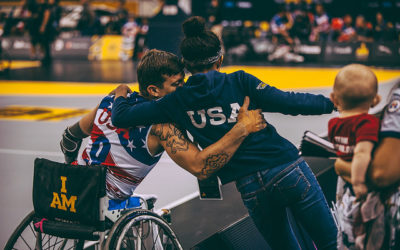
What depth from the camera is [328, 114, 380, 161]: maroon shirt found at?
1956 millimetres

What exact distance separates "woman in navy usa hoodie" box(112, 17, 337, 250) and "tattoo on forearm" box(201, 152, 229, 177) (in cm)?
9

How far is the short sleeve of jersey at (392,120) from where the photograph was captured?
1952 millimetres

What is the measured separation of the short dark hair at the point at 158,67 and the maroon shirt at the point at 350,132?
36.6 inches

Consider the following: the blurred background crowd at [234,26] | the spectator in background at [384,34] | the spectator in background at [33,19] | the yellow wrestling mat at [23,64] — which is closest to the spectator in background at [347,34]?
the blurred background crowd at [234,26]

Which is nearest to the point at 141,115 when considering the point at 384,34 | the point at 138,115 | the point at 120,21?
the point at 138,115

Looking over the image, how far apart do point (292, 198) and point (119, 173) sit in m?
0.97

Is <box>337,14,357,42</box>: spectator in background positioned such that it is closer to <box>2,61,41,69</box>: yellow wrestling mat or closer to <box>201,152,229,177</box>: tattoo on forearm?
<box>2,61,41,69</box>: yellow wrestling mat

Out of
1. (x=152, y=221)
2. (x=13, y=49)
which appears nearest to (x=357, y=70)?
(x=152, y=221)

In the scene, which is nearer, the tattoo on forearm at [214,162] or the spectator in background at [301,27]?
the tattoo on forearm at [214,162]

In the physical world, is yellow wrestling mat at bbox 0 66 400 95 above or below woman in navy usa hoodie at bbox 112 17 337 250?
below

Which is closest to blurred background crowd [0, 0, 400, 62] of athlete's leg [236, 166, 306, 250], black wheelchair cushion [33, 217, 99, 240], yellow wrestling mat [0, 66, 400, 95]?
yellow wrestling mat [0, 66, 400, 95]

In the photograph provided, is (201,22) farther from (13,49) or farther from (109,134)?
(13,49)

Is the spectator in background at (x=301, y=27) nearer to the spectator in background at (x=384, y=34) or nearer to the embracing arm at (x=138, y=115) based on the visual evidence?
the spectator in background at (x=384, y=34)

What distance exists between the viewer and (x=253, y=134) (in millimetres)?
2486
